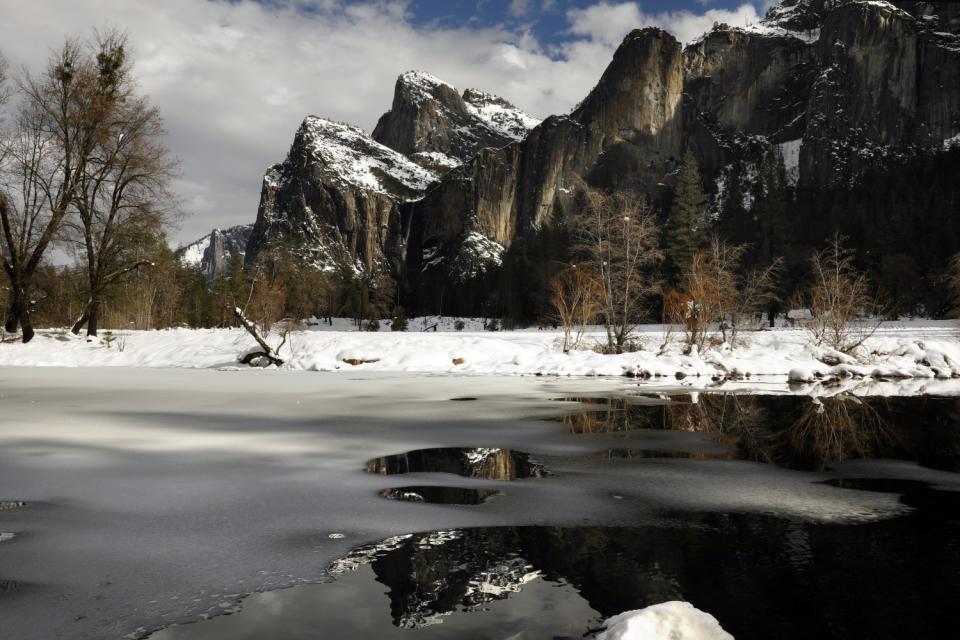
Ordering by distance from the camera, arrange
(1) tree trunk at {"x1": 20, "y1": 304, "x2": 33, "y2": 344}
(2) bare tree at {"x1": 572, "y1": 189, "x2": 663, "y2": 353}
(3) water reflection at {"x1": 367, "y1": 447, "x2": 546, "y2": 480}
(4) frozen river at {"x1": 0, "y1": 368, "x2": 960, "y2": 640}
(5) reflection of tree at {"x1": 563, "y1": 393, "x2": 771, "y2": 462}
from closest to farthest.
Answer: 1. (4) frozen river at {"x1": 0, "y1": 368, "x2": 960, "y2": 640}
2. (3) water reflection at {"x1": 367, "y1": 447, "x2": 546, "y2": 480}
3. (5) reflection of tree at {"x1": 563, "y1": 393, "x2": 771, "y2": 462}
4. (2) bare tree at {"x1": 572, "y1": 189, "x2": 663, "y2": 353}
5. (1) tree trunk at {"x1": 20, "y1": 304, "x2": 33, "y2": 344}

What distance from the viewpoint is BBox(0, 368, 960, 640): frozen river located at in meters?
3.49

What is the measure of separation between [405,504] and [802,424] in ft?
27.5

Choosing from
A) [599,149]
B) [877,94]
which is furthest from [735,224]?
[877,94]

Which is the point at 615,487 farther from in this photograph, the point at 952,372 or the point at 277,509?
the point at 952,372

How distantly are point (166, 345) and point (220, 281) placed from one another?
76885mm

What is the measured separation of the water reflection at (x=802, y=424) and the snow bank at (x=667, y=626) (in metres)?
5.33

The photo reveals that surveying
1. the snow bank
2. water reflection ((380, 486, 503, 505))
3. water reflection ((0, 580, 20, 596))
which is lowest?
water reflection ((380, 486, 503, 505))

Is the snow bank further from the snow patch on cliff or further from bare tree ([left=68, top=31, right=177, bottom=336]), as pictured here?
the snow patch on cliff

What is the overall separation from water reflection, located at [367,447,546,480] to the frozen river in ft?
0.17

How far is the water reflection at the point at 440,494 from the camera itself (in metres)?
5.74

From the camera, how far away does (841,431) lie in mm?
10188

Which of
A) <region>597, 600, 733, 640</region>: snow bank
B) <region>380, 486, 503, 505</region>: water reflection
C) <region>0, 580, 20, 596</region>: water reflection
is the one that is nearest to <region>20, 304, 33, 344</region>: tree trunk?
<region>380, 486, 503, 505</region>: water reflection

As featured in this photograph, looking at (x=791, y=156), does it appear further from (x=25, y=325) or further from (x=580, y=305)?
(x=25, y=325)

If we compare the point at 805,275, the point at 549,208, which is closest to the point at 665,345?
the point at 805,275
